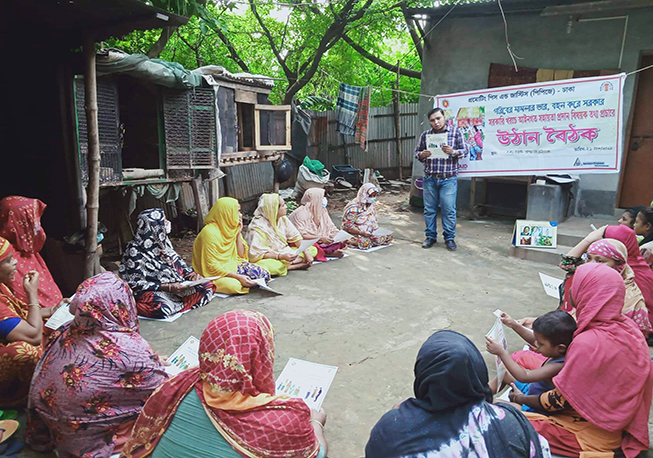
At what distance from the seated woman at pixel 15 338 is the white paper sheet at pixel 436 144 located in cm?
498

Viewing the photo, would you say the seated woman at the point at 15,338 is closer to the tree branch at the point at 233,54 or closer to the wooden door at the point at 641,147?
the wooden door at the point at 641,147

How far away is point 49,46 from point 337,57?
9.54 m

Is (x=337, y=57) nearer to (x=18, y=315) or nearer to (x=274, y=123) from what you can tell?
(x=274, y=123)

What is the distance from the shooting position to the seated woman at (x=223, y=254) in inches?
181

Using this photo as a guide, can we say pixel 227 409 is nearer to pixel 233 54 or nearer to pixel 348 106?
pixel 348 106

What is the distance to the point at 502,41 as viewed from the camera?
26.1 feet

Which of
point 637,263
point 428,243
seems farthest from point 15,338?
point 428,243

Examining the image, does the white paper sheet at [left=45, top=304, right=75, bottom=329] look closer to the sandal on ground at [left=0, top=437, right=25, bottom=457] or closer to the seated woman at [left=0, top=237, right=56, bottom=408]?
the seated woman at [left=0, top=237, right=56, bottom=408]

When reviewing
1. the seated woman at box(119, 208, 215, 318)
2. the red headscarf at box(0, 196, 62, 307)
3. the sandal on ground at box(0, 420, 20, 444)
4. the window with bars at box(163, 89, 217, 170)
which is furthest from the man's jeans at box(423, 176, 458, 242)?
the sandal on ground at box(0, 420, 20, 444)

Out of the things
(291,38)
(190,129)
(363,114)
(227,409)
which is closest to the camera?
(227,409)

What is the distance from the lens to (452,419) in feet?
4.83

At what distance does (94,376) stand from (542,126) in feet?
21.0

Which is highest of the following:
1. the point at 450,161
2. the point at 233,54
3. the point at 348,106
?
the point at 233,54

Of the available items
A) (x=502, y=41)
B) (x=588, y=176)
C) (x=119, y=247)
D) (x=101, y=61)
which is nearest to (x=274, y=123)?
(x=119, y=247)
